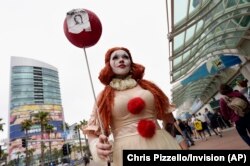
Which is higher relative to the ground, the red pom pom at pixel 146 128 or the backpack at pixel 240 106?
the backpack at pixel 240 106

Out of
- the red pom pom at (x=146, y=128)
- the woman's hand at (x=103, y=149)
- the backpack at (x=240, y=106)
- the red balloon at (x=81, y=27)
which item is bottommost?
the woman's hand at (x=103, y=149)

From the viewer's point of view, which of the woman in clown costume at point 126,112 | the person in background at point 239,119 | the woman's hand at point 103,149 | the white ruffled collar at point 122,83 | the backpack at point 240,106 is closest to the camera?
the woman's hand at point 103,149

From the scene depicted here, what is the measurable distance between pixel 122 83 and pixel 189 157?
3.60 feet

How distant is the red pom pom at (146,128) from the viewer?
7.05 ft

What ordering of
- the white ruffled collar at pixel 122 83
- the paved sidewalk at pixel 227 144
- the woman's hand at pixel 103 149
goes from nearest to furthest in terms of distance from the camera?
the woman's hand at pixel 103 149, the white ruffled collar at pixel 122 83, the paved sidewalk at pixel 227 144

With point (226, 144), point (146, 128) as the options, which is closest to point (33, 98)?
point (226, 144)

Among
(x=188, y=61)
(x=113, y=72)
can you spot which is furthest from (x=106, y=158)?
(x=188, y=61)

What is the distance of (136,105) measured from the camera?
2.22 metres

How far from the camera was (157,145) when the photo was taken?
2.13m

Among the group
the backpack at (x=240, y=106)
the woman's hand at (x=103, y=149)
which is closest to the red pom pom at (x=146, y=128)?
the woman's hand at (x=103, y=149)

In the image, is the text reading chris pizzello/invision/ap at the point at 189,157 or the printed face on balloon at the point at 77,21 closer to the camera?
the text reading chris pizzello/invision/ap at the point at 189,157

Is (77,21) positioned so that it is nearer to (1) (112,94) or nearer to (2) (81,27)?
(2) (81,27)

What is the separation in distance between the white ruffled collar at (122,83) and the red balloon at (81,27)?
0.41 m

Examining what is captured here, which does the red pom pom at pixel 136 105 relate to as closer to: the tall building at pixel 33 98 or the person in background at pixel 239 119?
the person in background at pixel 239 119
